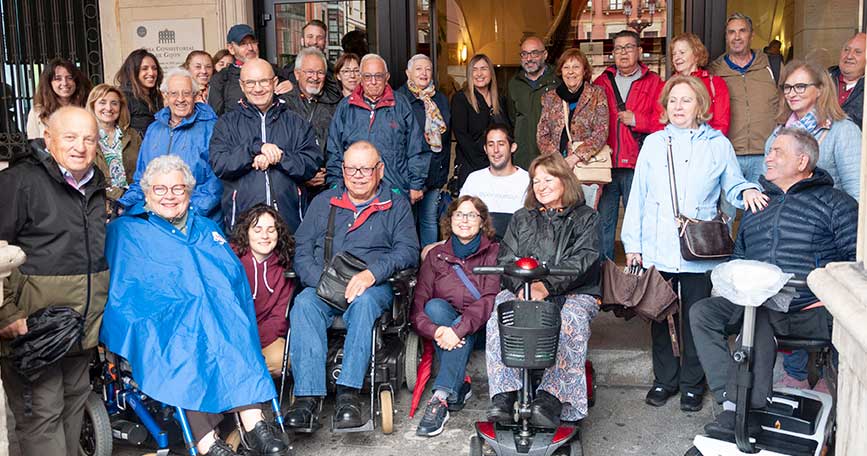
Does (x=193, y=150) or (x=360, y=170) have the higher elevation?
(x=193, y=150)

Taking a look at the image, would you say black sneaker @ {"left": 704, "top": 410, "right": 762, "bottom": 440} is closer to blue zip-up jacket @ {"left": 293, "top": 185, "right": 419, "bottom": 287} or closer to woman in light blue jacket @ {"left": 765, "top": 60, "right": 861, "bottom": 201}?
woman in light blue jacket @ {"left": 765, "top": 60, "right": 861, "bottom": 201}

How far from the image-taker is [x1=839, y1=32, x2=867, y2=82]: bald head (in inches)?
202

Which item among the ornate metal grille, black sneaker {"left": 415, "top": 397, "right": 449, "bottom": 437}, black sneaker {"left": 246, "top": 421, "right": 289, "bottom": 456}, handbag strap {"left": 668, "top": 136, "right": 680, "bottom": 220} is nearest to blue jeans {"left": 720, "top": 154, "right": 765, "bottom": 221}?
handbag strap {"left": 668, "top": 136, "right": 680, "bottom": 220}

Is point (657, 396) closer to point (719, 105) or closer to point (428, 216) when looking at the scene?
point (719, 105)

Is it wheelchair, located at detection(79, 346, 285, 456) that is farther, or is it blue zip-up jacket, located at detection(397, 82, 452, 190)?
blue zip-up jacket, located at detection(397, 82, 452, 190)

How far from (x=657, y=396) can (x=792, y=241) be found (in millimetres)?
1174

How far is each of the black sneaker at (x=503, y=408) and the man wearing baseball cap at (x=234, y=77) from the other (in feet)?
8.60

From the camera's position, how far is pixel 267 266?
466 centimetres

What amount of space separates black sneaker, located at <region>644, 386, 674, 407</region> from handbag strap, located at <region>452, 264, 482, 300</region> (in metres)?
1.05

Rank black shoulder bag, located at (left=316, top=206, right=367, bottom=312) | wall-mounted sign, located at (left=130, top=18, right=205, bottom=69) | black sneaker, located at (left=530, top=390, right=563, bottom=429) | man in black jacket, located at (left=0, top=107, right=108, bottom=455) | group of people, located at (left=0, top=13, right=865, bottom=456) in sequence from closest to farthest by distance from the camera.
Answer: man in black jacket, located at (left=0, top=107, right=108, bottom=455), group of people, located at (left=0, top=13, right=865, bottom=456), black sneaker, located at (left=530, top=390, right=563, bottom=429), black shoulder bag, located at (left=316, top=206, right=367, bottom=312), wall-mounted sign, located at (left=130, top=18, right=205, bottom=69)

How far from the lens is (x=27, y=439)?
11.7 ft

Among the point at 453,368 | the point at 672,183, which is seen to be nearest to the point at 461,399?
the point at 453,368

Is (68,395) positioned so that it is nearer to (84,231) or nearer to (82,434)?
(82,434)

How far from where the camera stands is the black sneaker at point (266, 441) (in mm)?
3881
